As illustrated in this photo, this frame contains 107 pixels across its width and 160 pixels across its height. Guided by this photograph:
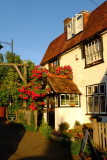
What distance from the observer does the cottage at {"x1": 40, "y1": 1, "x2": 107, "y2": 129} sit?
42.1 ft

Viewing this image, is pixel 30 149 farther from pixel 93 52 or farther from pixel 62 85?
pixel 93 52

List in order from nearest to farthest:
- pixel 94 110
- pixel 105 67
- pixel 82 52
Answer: pixel 105 67 < pixel 94 110 < pixel 82 52

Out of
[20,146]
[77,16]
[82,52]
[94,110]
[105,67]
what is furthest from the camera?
[77,16]

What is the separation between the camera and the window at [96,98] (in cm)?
1262

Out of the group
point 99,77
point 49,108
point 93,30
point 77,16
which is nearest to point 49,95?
point 49,108

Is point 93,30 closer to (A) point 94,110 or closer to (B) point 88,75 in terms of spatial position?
(B) point 88,75

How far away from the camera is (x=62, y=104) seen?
1412 centimetres

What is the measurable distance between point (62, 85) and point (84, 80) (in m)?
1.60

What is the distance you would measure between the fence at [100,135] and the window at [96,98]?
4.90 meters

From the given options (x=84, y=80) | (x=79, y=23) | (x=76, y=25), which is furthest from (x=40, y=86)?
(x=79, y=23)

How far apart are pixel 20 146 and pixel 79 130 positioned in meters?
4.02

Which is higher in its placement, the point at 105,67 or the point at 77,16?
the point at 77,16

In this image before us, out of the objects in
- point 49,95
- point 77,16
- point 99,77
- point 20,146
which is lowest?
point 20,146

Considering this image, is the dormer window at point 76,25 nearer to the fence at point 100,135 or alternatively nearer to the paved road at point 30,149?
the paved road at point 30,149
